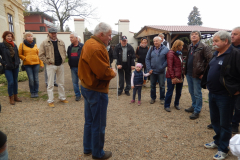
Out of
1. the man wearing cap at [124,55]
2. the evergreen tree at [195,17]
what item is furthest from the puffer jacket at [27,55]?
the evergreen tree at [195,17]

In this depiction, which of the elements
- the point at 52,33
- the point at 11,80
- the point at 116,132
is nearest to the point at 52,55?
the point at 52,33

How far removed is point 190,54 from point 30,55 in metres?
4.84

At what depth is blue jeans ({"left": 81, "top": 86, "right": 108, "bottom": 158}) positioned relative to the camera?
7.73ft

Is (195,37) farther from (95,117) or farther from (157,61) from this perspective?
(95,117)

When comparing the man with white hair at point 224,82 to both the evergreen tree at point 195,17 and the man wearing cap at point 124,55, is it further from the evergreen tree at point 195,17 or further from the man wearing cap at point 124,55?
the evergreen tree at point 195,17

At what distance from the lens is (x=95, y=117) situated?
2.39 metres

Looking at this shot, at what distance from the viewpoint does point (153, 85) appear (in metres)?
5.14

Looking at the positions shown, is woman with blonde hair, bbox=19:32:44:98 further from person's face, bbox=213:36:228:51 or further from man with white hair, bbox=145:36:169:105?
person's face, bbox=213:36:228:51

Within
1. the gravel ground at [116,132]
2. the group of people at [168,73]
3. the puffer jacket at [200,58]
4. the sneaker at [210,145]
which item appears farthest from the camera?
the puffer jacket at [200,58]

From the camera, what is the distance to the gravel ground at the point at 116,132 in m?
2.77

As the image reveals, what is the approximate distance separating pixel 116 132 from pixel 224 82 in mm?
2184

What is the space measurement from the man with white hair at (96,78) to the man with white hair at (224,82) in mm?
1609

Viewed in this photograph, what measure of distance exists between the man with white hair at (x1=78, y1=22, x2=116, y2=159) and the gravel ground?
1.66ft

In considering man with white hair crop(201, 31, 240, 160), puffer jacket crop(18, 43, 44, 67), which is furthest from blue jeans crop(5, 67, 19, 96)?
man with white hair crop(201, 31, 240, 160)
